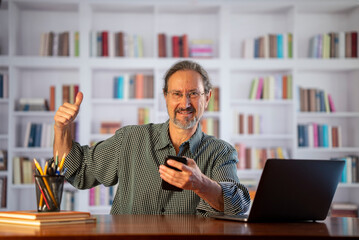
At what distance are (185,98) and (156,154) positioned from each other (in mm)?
285

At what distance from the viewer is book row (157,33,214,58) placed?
4902 mm

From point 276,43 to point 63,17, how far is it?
2.22 meters

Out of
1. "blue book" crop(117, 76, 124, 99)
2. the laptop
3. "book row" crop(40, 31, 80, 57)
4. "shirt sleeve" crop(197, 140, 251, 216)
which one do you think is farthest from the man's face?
"book row" crop(40, 31, 80, 57)

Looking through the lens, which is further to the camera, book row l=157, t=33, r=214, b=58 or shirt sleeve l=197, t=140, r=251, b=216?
book row l=157, t=33, r=214, b=58

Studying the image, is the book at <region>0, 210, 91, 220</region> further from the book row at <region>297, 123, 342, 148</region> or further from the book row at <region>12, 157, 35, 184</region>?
the book row at <region>297, 123, 342, 148</region>

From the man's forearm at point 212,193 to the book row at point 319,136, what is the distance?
135 inches

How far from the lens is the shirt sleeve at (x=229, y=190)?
170 cm

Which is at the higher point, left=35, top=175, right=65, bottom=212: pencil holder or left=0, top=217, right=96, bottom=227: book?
left=35, top=175, right=65, bottom=212: pencil holder

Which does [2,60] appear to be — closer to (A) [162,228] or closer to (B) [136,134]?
(B) [136,134]

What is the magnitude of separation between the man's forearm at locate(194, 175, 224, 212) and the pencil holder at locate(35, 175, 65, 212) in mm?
439

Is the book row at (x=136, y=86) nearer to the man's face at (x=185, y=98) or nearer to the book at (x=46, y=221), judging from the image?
the man's face at (x=185, y=98)

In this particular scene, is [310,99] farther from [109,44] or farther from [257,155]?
[109,44]

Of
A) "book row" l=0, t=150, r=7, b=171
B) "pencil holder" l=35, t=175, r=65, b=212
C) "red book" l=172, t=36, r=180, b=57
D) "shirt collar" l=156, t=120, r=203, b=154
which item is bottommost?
"book row" l=0, t=150, r=7, b=171

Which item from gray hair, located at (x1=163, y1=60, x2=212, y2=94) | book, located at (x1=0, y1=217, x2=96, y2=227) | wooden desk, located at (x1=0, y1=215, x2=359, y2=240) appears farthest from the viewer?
gray hair, located at (x1=163, y1=60, x2=212, y2=94)
